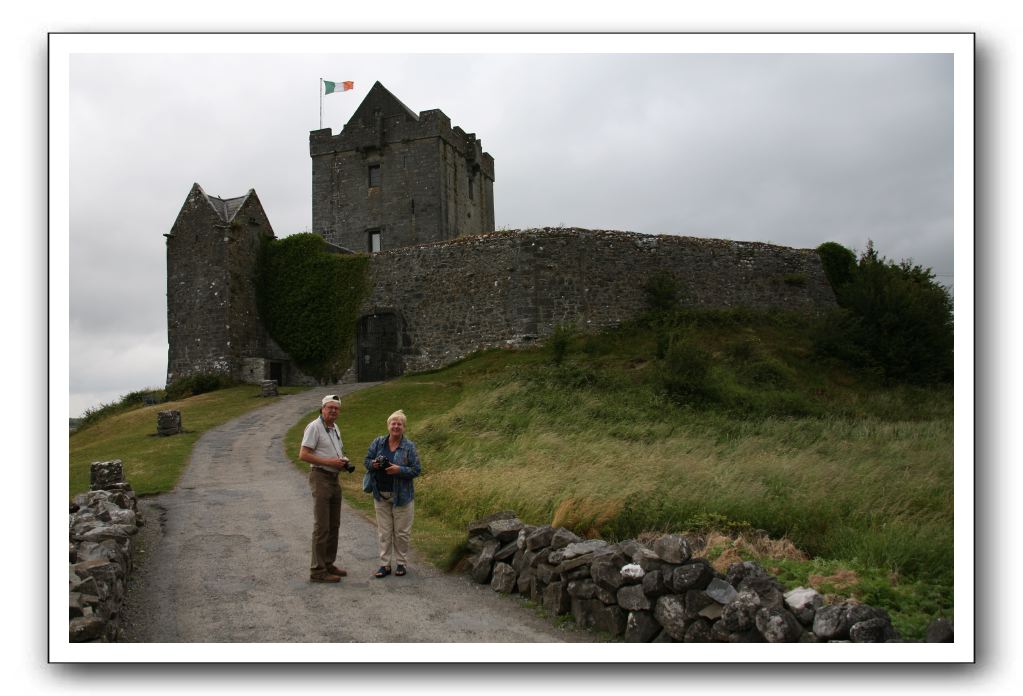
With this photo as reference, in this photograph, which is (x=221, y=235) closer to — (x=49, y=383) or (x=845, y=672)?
(x=49, y=383)

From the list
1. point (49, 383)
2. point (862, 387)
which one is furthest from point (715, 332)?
point (49, 383)

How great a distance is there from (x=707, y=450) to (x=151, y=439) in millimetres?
14562

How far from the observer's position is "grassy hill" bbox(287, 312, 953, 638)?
27.5 feet

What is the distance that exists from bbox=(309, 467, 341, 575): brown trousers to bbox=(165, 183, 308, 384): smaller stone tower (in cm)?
2397

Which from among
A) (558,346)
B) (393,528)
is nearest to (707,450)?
(393,528)

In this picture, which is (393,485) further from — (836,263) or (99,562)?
(836,263)

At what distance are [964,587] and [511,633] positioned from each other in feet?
12.6

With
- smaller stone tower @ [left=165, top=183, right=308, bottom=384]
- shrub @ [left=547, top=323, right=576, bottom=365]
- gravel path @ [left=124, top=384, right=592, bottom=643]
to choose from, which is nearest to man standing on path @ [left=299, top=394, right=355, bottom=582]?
gravel path @ [left=124, top=384, right=592, bottom=643]

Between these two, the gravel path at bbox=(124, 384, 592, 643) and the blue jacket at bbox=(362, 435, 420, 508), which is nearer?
the gravel path at bbox=(124, 384, 592, 643)

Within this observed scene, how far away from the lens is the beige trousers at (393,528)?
28.1 ft

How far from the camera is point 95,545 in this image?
306 inches

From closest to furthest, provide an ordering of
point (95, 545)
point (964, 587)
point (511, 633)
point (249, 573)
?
point (964, 587), point (511, 633), point (95, 545), point (249, 573)

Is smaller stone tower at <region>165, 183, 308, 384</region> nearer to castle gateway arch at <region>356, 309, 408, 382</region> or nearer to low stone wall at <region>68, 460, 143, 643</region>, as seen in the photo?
castle gateway arch at <region>356, 309, 408, 382</region>

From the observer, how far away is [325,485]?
825cm
